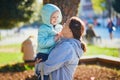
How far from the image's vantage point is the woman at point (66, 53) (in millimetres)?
5145

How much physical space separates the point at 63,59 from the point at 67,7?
4635 mm

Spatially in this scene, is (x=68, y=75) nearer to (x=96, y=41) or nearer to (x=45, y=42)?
(x=45, y=42)

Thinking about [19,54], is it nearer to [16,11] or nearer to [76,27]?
[16,11]

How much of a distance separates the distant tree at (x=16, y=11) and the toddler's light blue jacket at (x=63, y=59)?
50.6 feet

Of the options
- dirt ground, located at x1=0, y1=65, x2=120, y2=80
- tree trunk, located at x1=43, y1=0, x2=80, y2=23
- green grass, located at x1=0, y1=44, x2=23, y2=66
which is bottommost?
green grass, located at x1=0, y1=44, x2=23, y2=66

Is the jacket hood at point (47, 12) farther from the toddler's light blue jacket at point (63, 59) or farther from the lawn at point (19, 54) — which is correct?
the lawn at point (19, 54)

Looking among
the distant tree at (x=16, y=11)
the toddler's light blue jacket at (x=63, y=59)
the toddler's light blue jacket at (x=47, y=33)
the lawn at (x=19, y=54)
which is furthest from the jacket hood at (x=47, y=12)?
the distant tree at (x=16, y=11)

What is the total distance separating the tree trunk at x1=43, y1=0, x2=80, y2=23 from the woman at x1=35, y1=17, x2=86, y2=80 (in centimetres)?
416

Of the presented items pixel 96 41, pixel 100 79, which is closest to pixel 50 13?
pixel 100 79

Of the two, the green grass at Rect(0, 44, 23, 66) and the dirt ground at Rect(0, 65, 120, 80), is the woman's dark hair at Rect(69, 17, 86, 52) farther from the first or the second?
the green grass at Rect(0, 44, 23, 66)

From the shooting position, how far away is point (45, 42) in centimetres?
533

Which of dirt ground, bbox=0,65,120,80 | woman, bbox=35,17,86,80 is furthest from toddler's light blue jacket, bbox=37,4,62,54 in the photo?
dirt ground, bbox=0,65,120,80

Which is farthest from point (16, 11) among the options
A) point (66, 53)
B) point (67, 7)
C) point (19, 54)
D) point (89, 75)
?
point (66, 53)

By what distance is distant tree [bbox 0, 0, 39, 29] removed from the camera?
20719 mm
